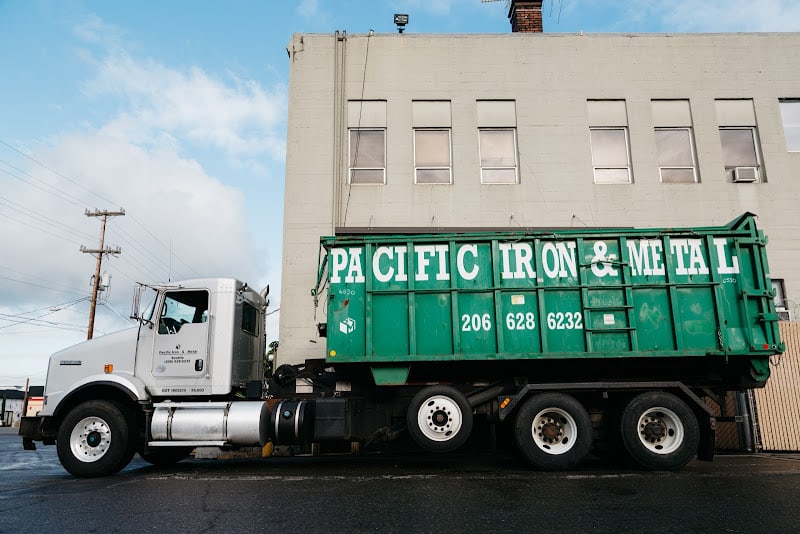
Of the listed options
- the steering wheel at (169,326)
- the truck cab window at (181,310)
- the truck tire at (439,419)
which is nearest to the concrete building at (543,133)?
the truck cab window at (181,310)

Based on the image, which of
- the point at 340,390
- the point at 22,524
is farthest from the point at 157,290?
the point at 22,524

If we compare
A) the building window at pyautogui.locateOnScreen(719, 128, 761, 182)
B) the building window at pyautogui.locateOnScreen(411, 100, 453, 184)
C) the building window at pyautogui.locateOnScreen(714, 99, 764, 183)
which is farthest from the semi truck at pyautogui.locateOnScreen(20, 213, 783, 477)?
the building window at pyautogui.locateOnScreen(714, 99, 764, 183)

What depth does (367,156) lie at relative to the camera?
13969 mm

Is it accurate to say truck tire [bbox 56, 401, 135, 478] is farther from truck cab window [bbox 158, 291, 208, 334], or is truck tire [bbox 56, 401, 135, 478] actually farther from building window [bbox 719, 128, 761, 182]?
building window [bbox 719, 128, 761, 182]

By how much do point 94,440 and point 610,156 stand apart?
518 inches

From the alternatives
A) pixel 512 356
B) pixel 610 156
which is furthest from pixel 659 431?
pixel 610 156

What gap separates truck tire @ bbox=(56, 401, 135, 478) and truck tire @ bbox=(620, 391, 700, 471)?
7331mm

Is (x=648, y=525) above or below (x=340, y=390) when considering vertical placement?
below

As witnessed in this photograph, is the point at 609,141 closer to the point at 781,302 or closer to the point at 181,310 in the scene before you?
the point at 781,302

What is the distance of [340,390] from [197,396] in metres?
2.31

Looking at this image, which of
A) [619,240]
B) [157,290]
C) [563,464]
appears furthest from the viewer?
[157,290]

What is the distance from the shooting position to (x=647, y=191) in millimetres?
13820

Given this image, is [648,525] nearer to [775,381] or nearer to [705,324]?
[705,324]

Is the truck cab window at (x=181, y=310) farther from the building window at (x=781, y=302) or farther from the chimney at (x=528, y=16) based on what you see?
the building window at (x=781, y=302)
